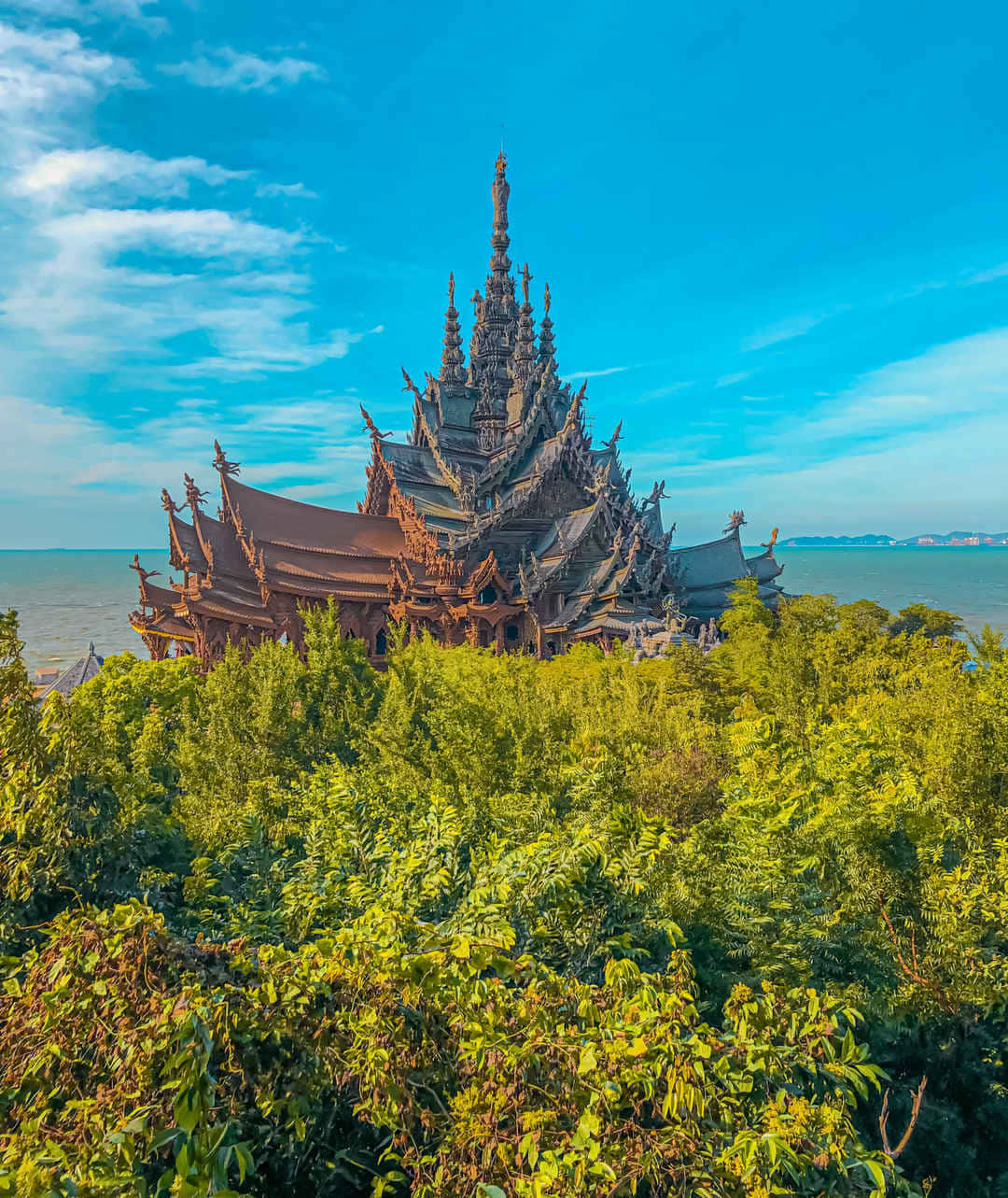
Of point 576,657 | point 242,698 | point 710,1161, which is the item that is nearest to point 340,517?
point 576,657

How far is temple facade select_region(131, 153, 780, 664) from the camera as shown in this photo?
2660 centimetres

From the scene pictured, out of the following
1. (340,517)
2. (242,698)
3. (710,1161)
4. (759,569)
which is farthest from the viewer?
(759,569)

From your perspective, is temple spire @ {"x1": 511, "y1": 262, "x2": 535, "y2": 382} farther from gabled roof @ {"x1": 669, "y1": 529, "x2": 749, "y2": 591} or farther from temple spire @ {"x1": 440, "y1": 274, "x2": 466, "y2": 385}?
gabled roof @ {"x1": 669, "y1": 529, "x2": 749, "y2": 591}

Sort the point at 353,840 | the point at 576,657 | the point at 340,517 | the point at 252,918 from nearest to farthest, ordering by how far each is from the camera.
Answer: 1. the point at 252,918
2. the point at 353,840
3. the point at 576,657
4. the point at 340,517

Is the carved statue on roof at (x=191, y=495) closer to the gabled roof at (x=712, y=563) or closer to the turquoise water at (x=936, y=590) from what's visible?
the gabled roof at (x=712, y=563)

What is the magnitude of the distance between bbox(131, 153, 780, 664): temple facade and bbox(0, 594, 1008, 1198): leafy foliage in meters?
12.3

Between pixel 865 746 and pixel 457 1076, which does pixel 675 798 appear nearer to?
pixel 865 746

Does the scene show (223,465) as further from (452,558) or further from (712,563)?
(712,563)

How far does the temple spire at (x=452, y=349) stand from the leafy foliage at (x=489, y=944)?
34.8 meters

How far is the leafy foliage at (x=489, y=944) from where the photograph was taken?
3.32 meters

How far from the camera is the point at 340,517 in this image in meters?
31.6

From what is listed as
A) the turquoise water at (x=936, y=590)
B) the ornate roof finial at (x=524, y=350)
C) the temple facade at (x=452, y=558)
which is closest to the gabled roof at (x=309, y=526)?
the temple facade at (x=452, y=558)

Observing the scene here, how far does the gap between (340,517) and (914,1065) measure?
28.4 m

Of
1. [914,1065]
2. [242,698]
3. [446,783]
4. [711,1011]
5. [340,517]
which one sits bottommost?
[914,1065]
